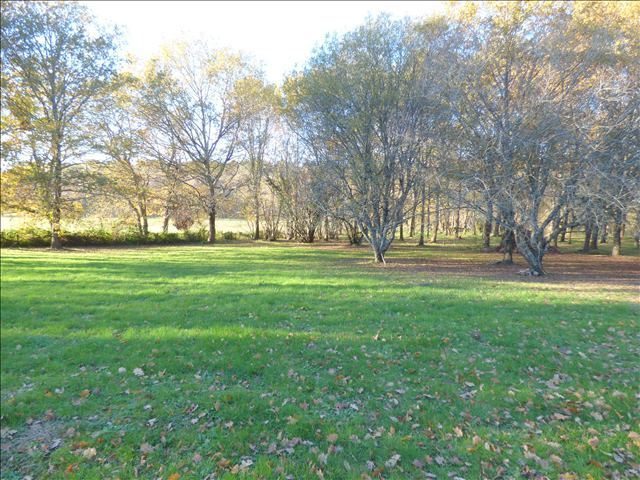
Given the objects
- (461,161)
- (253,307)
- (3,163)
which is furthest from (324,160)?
(3,163)

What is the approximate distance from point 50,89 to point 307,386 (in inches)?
811

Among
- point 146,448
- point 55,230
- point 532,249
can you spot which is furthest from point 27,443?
point 55,230

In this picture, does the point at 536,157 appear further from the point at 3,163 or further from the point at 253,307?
the point at 3,163

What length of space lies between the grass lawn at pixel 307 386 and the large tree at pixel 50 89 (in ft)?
12.6

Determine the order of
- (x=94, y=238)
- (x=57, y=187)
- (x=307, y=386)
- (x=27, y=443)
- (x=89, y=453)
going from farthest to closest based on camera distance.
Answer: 1. (x=94, y=238)
2. (x=57, y=187)
3. (x=307, y=386)
4. (x=27, y=443)
5. (x=89, y=453)

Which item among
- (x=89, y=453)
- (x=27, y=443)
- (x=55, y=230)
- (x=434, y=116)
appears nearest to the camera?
(x=89, y=453)

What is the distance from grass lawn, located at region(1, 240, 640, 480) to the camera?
3.61 m

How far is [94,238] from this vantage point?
2611 centimetres

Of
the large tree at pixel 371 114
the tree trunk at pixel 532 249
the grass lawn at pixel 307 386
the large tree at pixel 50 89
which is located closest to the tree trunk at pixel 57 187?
the large tree at pixel 50 89

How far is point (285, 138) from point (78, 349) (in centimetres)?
3184

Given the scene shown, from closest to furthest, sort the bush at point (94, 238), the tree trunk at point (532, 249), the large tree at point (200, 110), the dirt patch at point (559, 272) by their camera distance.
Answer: the dirt patch at point (559, 272) < the bush at point (94, 238) < the tree trunk at point (532, 249) < the large tree at point (200, 110)

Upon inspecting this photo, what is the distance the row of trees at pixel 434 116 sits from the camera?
12.8 meters

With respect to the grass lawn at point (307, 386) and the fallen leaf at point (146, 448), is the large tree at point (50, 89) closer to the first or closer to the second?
the grass lawn at point (307, 386)

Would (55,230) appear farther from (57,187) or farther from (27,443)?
(27,443)
